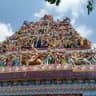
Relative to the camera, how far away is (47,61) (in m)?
15.9

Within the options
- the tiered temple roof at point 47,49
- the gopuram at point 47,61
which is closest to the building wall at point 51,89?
the gopuram at point 47,61

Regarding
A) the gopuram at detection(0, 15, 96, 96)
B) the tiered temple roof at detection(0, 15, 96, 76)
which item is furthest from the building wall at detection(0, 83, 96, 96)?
the tiered temple roof at detection(0, 15, 96, 76)

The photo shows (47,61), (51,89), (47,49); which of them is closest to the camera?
(51,89)

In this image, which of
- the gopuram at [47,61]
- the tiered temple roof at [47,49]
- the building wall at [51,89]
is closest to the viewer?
the building wall at [51,89]

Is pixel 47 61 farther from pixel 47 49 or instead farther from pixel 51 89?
pixel 51 89

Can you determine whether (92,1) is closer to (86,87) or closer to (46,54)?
(86,87)

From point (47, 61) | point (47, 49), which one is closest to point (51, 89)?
point (47, 61)

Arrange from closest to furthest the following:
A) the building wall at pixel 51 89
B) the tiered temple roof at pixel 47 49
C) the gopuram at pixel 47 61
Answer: the building wall at pixel 51 89 → the gopuram at pixel 47 61 → the tiered temple roof at pixel 47 49

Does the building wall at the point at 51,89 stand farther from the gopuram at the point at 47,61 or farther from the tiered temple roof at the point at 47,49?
the tiered temple roof at the point at 47,49

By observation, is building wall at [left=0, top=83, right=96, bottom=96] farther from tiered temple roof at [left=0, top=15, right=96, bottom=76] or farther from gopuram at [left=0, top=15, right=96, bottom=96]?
tiered temple roof at [left=0, top=15, right=96, bottom=76]

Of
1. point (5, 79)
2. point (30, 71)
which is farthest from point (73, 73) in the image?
point (5, 79)

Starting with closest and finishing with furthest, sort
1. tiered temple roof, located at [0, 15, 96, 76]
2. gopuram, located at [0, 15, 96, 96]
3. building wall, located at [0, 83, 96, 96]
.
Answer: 1. building wall, located at [0, 83, 96, 96]
2. gopuram, located at [0, 15, 96, 96]
3. tiered temple roof, located at [0, 15, 96, 76]

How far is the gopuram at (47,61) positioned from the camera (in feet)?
46.5

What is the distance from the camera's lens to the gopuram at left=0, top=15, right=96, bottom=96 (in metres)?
14.2
